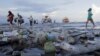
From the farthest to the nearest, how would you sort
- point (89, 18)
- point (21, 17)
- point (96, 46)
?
1. point (21, 17)
2. point (89, 18)
3. point (96, 46)

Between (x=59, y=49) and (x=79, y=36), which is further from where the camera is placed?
(x=79, y=36)

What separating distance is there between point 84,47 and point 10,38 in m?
5.20

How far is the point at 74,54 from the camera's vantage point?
46.3 feet

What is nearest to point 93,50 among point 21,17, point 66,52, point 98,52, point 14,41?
point 98,52

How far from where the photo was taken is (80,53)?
47.1 feet

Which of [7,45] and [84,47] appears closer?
[84,47]

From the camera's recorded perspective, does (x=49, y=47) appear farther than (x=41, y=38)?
No

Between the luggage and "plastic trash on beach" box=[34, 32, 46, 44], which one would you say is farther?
"plastic trash on beach" box=[34, 32, 46, 44]

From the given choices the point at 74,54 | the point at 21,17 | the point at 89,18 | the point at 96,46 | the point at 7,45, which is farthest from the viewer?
the point at 21,17

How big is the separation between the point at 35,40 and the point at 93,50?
13.6 feet

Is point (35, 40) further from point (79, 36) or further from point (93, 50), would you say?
point (93, 50)

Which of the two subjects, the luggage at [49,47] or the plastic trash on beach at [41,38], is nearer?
the luggage at [49,47]

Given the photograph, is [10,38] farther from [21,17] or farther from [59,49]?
[21,17]

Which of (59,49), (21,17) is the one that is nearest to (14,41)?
(59,49)
